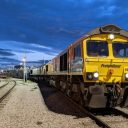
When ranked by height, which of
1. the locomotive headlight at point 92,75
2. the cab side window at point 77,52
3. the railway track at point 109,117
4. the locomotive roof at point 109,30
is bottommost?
the railway track at point 109,117

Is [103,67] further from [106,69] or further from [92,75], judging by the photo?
[92,75]

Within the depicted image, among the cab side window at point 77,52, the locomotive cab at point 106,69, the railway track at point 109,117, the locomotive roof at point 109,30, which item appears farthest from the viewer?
the cab side window at point 77,52

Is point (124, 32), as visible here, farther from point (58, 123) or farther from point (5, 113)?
point (5, 113)

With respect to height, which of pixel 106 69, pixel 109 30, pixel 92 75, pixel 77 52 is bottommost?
pixel 92 75

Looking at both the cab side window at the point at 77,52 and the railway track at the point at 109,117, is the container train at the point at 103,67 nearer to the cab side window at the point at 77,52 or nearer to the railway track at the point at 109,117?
the cab side window at the point at 77,52

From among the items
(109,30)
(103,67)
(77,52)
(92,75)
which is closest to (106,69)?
(103,67)

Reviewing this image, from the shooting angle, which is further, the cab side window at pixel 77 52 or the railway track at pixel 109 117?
the cab side window at pixel 77 52

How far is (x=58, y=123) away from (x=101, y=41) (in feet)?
13.3

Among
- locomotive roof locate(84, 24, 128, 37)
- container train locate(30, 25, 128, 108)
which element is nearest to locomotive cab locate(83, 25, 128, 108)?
container train locate(30, 25, 128, 108)

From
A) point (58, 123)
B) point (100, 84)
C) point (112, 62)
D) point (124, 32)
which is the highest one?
point (124, 32)

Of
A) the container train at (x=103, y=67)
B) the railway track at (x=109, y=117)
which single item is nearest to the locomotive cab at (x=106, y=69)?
the container train at (x=103, y=67)

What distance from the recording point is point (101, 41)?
568 inches

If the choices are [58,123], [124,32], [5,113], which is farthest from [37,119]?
[124,32]

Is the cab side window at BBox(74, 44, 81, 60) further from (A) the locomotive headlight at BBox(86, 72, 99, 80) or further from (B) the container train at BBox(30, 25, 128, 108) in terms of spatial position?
(A) the locomotive headlight at BBox(86, 72, 99, 80)
